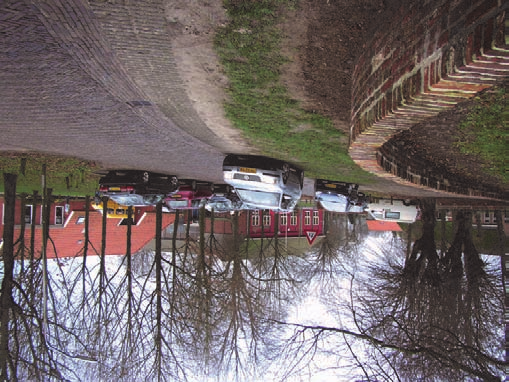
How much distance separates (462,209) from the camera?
18891 mm

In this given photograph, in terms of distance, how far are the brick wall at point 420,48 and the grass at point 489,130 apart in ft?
4.93

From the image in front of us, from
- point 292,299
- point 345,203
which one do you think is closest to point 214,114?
point 345,203

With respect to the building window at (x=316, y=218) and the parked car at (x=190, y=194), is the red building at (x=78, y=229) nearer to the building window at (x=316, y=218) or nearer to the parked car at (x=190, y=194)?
the parked car at (x=190, y=194)

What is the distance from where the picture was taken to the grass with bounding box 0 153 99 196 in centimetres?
1359

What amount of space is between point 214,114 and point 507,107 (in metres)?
4.46

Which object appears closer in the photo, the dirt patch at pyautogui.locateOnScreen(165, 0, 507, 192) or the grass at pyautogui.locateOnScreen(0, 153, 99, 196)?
the dirt patch at pyautogui.locateOnScreen(165, 0, 507, 192)

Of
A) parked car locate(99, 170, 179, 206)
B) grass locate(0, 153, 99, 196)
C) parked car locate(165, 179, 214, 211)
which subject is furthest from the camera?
parked car locate(165, 179, 214, 211)

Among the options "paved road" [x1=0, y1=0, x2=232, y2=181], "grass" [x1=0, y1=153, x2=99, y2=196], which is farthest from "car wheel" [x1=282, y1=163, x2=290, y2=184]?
"grass" [x1=0, y1=153, x2=99, y2=196]

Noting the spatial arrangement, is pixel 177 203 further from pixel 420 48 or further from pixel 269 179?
pixel 420 48

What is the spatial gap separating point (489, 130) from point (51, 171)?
45.0 feet

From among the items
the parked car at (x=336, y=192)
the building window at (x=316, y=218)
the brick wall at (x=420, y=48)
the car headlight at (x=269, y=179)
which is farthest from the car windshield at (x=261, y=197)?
the building window at (x=316, y=218)

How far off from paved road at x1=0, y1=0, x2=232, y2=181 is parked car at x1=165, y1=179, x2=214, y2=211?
5828mm

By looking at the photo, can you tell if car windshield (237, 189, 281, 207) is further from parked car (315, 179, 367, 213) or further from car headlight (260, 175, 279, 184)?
parked car (315, 179, 367, 213)

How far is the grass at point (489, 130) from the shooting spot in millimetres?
5330
